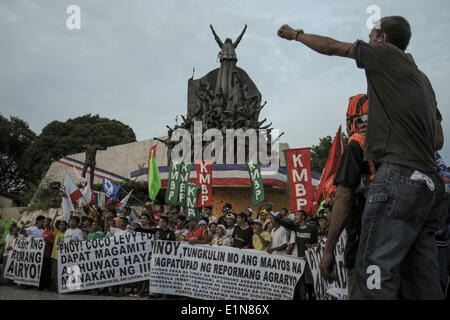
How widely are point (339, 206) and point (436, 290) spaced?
677 millimetres

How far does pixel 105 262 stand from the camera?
10.4 m

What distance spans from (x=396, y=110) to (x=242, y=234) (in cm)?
719

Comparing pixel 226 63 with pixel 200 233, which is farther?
pixel 226 63

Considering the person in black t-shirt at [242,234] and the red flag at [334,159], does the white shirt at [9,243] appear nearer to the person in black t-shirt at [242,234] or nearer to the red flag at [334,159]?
the person in black t-shirt at [242,234]

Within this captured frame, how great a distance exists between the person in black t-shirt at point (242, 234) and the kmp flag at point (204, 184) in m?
7.19

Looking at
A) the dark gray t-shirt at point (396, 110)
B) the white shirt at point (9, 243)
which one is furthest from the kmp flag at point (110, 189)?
the dark gray t-shirt at point (396, 110)

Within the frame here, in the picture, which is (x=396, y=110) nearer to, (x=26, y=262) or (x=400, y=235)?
(x=400, y=235)

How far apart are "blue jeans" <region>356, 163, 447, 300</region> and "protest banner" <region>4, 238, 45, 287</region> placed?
35.4 feet

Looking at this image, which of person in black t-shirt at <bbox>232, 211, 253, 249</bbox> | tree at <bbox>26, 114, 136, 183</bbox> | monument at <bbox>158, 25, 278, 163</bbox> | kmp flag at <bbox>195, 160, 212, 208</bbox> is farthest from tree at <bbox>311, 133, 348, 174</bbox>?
person in black t-shirt at <bbox>232, 211, 253, 249</bbox>

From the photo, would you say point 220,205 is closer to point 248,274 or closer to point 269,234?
point 269,234

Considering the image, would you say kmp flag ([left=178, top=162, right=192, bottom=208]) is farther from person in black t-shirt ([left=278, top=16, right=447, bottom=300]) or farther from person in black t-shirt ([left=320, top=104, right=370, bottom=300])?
person in black t-shirt ([left=278, top=16, right=447, bottom=300])

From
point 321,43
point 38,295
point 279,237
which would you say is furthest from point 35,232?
point 321,43

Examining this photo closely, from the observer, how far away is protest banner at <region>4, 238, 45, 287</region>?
11805 mm

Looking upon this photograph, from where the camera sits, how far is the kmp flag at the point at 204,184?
1702 cm
